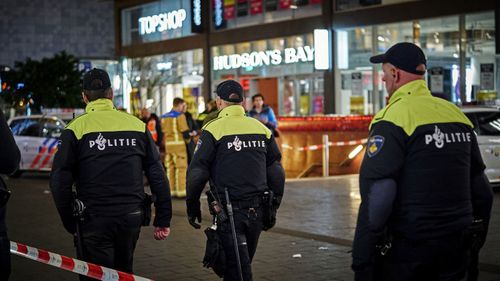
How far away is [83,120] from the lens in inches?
222

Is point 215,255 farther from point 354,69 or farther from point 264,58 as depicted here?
point 264,58

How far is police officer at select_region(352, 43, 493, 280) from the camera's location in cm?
408

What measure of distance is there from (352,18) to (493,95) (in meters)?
6.47

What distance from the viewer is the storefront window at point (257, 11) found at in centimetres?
2748

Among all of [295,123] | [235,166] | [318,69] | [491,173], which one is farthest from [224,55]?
[235,166]

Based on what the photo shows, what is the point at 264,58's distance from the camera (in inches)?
1156

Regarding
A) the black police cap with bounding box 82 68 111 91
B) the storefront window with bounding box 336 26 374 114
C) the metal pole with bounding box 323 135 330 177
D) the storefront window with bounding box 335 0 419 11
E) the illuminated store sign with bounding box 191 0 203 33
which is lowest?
the metal pole with bounding box 323 135 330 177

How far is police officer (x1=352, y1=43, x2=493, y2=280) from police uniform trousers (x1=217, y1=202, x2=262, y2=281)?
2.04 metres

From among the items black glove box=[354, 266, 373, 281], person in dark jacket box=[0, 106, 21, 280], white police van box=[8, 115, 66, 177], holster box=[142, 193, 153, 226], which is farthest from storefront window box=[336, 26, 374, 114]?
black glove box=[354, 266, 373, 281]

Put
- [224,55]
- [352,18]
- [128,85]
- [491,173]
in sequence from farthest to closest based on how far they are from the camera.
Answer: [128,85] < [224,55] < [352,18] < [491,173]

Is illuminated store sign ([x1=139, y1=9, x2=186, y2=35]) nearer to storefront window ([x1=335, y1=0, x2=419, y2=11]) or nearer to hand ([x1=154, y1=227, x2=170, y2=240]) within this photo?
storefront window ([x1=335, y1=0, x2=419, y2=11])

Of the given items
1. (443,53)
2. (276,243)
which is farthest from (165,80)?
(276,243)

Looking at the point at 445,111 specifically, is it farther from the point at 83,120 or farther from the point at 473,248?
the point at 83,120

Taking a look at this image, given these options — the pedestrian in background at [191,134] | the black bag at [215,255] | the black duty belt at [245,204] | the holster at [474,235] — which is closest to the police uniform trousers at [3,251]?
the black bag at [215,255]
